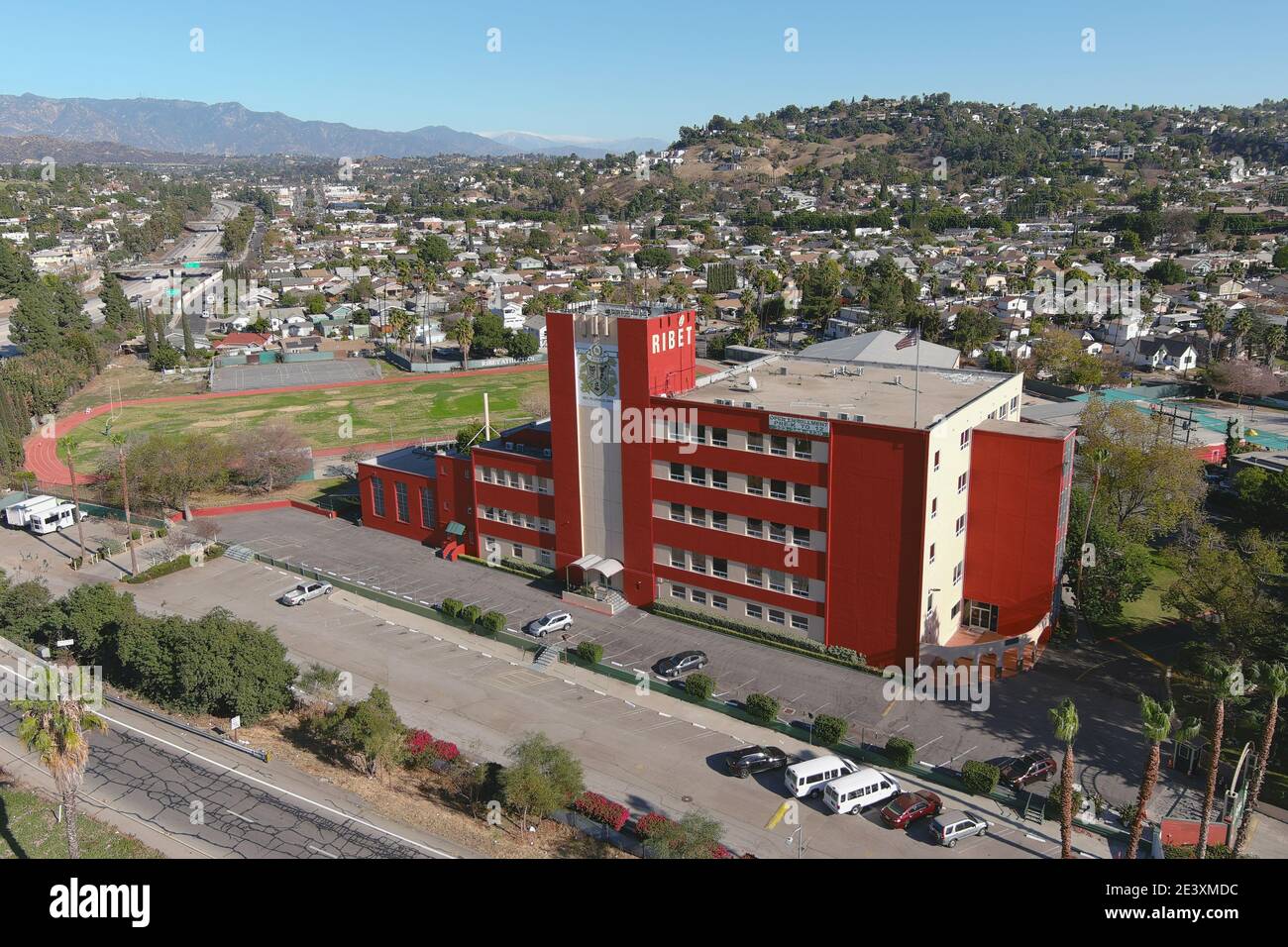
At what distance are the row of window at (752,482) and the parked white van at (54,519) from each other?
1554 inches

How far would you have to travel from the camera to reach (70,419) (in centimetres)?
8881

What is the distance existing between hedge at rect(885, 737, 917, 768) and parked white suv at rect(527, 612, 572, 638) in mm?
16764

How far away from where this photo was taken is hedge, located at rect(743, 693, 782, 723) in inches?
1417

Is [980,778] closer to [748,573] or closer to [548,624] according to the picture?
[748,573]

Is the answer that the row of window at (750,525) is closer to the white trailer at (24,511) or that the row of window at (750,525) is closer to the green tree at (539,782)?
the green tree at (539,782)

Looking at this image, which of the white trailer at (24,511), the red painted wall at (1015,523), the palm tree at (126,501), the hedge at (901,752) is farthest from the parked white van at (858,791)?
the white trailer at (24,511)

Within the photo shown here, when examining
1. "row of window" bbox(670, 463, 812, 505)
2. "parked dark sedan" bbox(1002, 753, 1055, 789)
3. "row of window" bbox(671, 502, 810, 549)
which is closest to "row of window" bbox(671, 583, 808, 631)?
"row of window" bbox(671, 502, 810, 549)

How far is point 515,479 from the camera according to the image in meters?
50.4

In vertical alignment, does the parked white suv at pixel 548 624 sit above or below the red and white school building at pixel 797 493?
below

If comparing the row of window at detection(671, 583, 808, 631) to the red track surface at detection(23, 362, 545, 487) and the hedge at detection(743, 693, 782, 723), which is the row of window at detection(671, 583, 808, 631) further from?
the red track surface at detection(23, 362, 545, 487)

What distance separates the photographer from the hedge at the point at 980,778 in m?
31.3

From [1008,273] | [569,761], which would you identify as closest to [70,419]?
[569,761]

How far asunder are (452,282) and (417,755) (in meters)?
146

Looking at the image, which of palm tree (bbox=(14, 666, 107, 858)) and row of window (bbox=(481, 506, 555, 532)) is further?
row of window (bbox=(481, 506, 555, 532))
